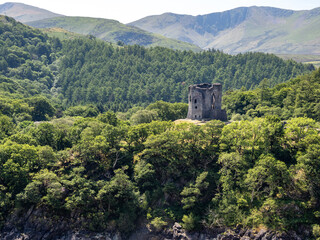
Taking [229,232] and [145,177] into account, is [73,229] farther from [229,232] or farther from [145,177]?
[229,232]

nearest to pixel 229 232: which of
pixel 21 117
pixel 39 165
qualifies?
pixel 39 165

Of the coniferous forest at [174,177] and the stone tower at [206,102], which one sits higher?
the stone tower at [206,102]

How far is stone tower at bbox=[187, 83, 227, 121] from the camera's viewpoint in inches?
3778

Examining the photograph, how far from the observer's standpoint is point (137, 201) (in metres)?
68.6

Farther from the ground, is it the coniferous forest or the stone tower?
the stone tower

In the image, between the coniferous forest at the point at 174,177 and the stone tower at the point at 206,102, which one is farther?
the stone tower at the point at 206,102

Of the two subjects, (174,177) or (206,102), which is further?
(206,102)

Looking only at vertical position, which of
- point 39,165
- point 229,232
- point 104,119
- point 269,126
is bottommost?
point 229,232

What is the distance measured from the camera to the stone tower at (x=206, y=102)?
96.0 metres

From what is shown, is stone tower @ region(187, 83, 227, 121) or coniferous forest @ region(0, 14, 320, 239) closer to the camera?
coniferous forest @ region(0, 14, 320, 239)

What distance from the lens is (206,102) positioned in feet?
317

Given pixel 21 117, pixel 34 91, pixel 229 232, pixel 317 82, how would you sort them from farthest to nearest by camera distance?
pixel 34 91 < pixel 21 117 < pixel 317 82 < pixel 229 232

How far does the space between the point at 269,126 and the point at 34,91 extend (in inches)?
6280

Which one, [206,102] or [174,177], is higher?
[206,102]
